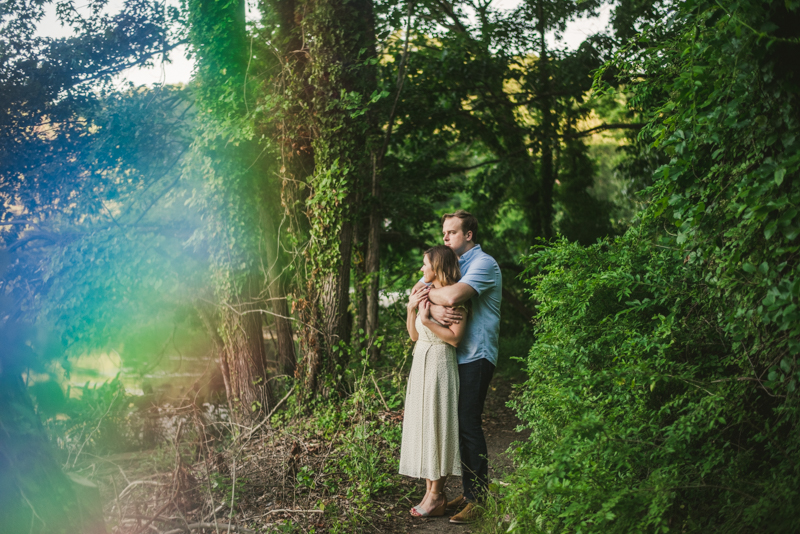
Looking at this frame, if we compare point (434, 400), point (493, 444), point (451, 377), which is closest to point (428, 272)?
point (451, 377)

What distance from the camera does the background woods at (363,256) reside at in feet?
8.63

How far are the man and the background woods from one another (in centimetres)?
→ 35

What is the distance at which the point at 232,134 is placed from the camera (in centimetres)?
679

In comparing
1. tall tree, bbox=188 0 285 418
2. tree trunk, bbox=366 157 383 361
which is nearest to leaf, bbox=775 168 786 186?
tree trunk, bbox=366 157 383 361

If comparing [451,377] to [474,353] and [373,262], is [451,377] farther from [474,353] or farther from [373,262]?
[373,262]

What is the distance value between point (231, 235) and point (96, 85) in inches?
103

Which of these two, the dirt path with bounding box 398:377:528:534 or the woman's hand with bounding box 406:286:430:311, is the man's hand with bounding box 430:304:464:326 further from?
the dirt path with bounding box 398:377:528:534

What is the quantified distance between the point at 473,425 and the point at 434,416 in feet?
0.97

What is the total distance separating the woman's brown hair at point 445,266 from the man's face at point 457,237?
0.47 ft

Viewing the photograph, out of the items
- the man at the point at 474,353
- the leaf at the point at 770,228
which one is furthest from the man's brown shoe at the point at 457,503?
the leaf at the point at 770,228

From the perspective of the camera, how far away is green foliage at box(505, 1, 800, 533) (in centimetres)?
240

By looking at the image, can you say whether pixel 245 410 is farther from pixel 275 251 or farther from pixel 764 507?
pixel 764 507

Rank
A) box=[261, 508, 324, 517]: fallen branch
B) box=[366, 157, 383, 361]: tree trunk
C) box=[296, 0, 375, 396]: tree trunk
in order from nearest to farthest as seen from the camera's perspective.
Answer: box=[261, 508, 324, 517]: fallen branch
box=[296, 0, 375, 396]: tree trunk
box=[366, 157, 383, 361]: tree trunk

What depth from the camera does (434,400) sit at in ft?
13.1
